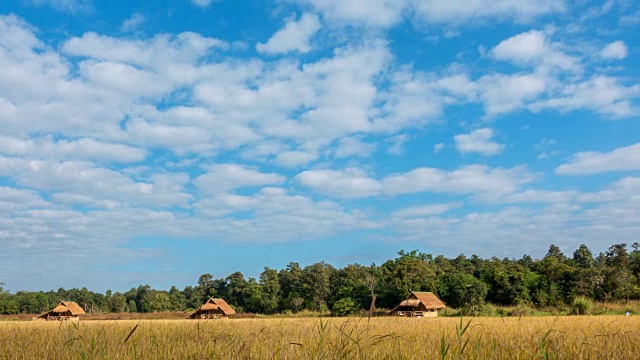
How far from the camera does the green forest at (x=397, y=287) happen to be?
44.8m

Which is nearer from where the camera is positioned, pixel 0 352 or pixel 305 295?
pixel 0 352

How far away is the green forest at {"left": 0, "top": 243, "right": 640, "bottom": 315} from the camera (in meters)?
44.8

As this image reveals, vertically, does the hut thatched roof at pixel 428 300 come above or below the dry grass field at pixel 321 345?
below

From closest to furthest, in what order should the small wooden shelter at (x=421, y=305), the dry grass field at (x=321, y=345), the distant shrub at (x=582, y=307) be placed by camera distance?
1. the dry grass field at (x=321, y=345)
2. the distant shrub at (x=582, y=307)
3. the small wooden shelter at (x=421, y=305)

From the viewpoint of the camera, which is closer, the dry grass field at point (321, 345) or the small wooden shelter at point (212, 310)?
the dry grass field at point (321, 345)

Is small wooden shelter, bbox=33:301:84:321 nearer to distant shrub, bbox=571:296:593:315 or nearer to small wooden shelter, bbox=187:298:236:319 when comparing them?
small wooden shelter, bbox=187:298:236:319

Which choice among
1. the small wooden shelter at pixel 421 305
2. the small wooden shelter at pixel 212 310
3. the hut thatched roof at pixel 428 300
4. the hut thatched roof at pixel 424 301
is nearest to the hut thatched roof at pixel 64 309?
the small wooden shelter at pixel 212 310

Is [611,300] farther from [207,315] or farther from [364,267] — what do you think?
[207,315]

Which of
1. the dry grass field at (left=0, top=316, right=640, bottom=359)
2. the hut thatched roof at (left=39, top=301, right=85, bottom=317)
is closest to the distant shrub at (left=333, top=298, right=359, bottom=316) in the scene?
the hut thatched roof at (left=39, top=301, right=85, bottom=317)

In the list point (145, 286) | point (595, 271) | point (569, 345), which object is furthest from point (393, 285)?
point (145, 286)

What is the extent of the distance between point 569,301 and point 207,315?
120 feet

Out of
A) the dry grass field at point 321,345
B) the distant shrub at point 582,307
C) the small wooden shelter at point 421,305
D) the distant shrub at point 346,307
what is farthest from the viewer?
the distant shrub at point 346,307

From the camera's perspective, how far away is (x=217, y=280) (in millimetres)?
83438

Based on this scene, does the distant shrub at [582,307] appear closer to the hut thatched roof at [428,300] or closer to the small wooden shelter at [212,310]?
the hut thatched roof at [428,300]
